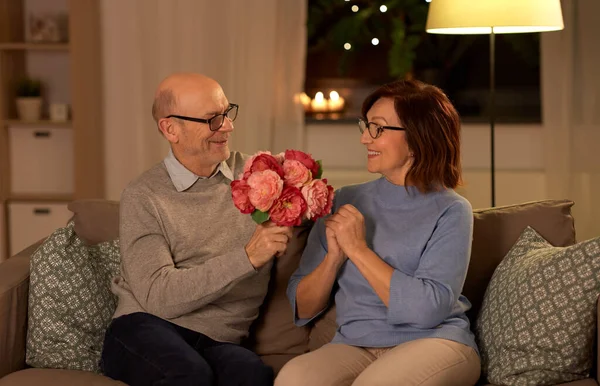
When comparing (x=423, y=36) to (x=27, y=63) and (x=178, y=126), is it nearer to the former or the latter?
(x=27, y=63)

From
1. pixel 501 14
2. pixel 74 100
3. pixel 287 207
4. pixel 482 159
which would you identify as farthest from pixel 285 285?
pixel 74 100

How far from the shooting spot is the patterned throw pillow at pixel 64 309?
8.54 ft

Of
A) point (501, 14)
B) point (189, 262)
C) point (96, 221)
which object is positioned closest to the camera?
point (189, 262)

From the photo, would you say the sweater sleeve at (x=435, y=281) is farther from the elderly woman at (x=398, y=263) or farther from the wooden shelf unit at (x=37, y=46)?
the wooden shelf unit at (x=37, y=46)

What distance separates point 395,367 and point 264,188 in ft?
1.72

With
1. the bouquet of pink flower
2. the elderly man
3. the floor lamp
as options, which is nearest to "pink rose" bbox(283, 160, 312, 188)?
the bouquet of pink flower

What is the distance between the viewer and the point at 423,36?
16.3 ft

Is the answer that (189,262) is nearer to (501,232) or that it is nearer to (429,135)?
(429,135)

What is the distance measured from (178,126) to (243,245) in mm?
375

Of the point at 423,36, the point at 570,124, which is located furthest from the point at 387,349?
the point at 423,36

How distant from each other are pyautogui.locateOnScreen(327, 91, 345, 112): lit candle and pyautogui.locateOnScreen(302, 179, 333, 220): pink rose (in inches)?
109

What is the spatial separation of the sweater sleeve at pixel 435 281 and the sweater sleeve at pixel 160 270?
0.37 m

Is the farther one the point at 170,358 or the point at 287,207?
the point at 170,358

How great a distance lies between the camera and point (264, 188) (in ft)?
7.27
